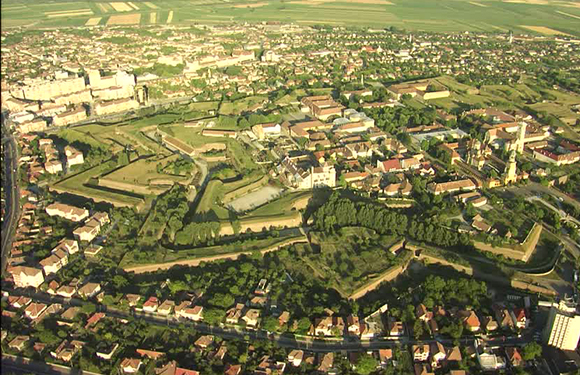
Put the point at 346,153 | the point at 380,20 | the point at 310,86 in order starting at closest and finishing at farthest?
the point at 346,153
the point at 310,86
the point at 380,20

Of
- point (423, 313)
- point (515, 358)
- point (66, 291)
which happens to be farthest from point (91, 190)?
point (515, 358)

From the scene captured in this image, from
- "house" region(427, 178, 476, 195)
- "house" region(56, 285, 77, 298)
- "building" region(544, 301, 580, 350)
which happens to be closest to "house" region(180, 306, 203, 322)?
"house" region(56, 285, 77, 298)

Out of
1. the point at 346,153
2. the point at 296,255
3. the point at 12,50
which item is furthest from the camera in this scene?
the point at 12,50

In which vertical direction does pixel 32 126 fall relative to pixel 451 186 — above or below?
below

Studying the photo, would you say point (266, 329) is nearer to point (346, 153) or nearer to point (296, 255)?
point (296, 255)

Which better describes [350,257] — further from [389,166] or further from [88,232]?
[88,232]

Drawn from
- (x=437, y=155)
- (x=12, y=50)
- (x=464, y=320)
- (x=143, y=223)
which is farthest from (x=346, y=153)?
(x=12, y=50)
